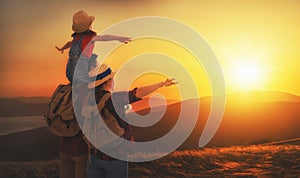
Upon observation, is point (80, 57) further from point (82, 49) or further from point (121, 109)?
point (121, 109)

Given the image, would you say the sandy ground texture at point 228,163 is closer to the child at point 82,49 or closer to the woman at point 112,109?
the child at point 82,49

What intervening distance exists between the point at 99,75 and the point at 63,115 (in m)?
0.29

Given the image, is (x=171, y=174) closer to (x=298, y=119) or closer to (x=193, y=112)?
(x=193, y=112)

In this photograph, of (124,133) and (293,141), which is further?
Answer: (293,141)

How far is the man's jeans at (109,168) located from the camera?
180 centimetres

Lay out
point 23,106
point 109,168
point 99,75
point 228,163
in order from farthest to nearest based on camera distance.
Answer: point 23,106
point 228,163
point 99,75
point 109,168

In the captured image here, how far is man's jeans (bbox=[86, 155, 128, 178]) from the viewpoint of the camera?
180cm

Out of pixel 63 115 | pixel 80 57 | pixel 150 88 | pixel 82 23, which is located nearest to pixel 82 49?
pixel 80 57

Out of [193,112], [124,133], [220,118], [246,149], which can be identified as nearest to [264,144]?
[246,149]

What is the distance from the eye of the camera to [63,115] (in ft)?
6.82

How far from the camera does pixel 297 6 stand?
3609 millimetres

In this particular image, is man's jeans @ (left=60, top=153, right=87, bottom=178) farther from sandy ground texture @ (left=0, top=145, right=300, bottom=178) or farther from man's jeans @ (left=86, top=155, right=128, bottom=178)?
sandy ground texture @ (left=0, top=145, right=300, bottom=178)

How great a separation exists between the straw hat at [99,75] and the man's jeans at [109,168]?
32 centimetres

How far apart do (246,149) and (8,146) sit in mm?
2048
